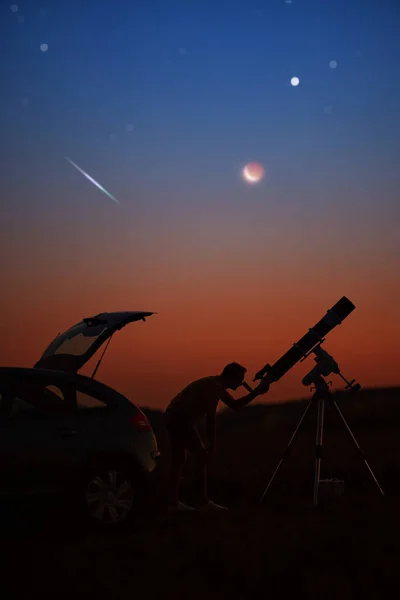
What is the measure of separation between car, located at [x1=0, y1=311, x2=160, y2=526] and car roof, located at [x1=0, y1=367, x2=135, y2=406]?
1cm

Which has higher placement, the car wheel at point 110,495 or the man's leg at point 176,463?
the man's leg at point 176,463

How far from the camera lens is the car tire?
35.1 ft

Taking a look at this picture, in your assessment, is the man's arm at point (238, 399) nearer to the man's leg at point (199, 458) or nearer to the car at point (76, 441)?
the man's leg at point (199, 458)

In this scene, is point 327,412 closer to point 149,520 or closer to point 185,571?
point 149,520

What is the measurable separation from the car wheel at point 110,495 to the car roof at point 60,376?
94cm

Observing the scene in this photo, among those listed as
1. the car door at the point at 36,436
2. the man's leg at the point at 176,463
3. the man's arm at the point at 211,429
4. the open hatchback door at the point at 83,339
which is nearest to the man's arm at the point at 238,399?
the man's arm at the point at 211,429

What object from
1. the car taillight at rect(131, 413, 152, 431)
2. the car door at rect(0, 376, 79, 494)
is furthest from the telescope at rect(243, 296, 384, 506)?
the car door at rect(0, 376, 79, 494)

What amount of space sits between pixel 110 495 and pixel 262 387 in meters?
3.11

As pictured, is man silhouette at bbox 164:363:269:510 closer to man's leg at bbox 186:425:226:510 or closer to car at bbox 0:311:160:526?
man's leg at bbox 186:425:226:510

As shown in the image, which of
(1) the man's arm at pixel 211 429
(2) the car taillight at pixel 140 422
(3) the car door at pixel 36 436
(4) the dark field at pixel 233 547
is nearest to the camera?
(4) the dark field at pixel 233 547

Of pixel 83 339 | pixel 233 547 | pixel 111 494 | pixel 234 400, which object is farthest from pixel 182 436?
pixel 233 547

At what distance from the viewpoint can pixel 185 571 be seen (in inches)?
323

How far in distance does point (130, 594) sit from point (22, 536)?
338 cm

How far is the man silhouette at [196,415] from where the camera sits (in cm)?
1256
